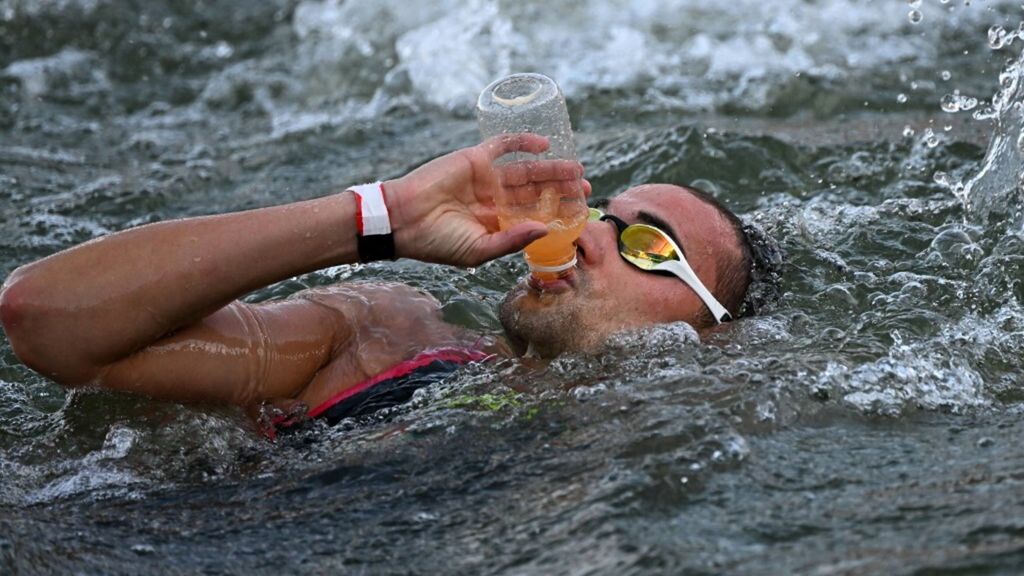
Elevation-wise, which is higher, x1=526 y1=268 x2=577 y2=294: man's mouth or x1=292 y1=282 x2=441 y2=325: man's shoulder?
x1=526 y1=268 x2=577 y2=294: man's mouth

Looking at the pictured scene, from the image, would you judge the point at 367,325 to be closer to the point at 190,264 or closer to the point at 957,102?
the point at 190,264

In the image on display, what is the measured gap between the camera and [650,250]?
488 cm

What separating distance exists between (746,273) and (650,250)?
1.78ft

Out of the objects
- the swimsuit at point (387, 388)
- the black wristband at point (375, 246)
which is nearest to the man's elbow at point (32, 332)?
the swimsuit at point (387, 388)

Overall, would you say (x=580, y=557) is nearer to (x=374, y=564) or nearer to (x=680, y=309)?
(x=374, y=564)

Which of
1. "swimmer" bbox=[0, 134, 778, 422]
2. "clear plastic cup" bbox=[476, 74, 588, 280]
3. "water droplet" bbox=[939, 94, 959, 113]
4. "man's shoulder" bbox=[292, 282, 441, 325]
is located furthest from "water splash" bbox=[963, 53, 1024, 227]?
"man's shoulder" bbox=[292, 282, 441, 325]

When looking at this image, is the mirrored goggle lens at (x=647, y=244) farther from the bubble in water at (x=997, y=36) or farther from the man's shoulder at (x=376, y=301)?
the bubble in water at (x=997, y=36)

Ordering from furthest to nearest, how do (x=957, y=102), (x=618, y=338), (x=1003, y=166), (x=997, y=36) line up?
1. (x=997, y=36)
2. (x=957, y=102)
3. (x=1003, y=166)
4. (x=618, y=338)

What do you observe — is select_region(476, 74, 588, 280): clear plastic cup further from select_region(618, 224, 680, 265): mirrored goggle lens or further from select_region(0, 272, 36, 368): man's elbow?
A: select_region(0, 272, 36, 368): man's elbow

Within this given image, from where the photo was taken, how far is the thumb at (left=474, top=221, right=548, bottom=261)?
4.07 meters

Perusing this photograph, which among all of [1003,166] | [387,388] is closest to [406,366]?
[387,388]

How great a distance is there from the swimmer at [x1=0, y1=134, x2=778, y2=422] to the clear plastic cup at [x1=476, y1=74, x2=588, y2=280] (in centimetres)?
4

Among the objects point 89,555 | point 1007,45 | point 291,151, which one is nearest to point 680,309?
point 89,555

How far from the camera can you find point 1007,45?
9008 mm
